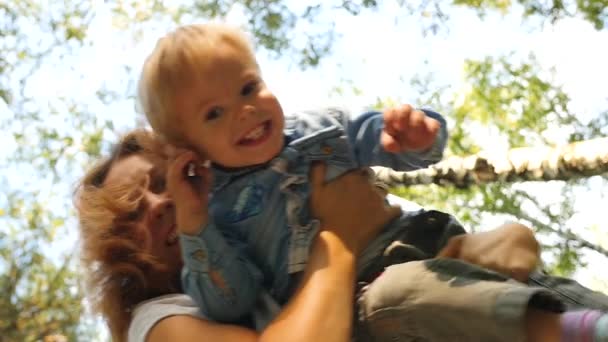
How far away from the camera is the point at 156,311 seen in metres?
1.23

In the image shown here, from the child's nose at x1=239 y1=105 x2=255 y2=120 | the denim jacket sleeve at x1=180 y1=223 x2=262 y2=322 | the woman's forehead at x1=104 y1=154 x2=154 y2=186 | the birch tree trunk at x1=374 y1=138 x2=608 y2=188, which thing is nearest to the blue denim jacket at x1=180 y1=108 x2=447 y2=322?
the denim jacket sleeve at x1=180 y1=223 x2=262 y2=322

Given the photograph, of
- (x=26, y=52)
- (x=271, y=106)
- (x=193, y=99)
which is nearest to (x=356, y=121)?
(x=271, y=106)

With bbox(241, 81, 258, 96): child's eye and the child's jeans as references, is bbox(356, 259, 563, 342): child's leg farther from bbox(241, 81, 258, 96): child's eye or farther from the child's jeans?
bbox(241, 81, 258, 96): child's eye

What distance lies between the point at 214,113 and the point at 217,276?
0.90ft

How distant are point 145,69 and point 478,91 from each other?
7.42 ft

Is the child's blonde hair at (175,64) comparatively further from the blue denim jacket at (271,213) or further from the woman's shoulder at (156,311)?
the woman's shoulder at (156,311)

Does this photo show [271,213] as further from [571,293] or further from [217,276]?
[571,293]

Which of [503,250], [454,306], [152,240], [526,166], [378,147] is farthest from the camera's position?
[526,166]

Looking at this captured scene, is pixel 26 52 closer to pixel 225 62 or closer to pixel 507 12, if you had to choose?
pixel 507 12

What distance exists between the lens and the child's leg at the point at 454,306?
0.92 m

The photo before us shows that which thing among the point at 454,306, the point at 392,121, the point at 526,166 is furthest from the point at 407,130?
the point at 526,166

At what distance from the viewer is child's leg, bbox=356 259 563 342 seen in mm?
918

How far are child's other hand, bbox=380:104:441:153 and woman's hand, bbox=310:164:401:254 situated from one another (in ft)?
0.47

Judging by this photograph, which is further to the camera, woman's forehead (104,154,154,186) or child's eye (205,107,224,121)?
woman's forehead (104,154,154,186)
